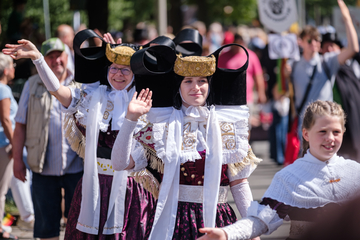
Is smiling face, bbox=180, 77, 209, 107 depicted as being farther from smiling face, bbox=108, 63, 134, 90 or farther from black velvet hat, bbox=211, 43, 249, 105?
smiling face, bbox=108, 63, 134, 90

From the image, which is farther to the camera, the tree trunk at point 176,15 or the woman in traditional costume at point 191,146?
the tree trunk at point 176,15

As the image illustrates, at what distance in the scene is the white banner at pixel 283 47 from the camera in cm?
880

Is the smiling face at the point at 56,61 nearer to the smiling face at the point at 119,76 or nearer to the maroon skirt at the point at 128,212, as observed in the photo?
the smiling face at the point at 119,76

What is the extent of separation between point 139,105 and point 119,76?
935 millimetres

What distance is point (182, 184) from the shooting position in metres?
3.17

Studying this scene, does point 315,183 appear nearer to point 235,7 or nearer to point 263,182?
point 263,182

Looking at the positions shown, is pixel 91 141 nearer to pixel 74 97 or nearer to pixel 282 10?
pixel 74 97

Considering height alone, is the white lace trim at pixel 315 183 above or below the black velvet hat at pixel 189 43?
below

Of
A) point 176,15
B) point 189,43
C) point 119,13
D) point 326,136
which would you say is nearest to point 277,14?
point 189,43

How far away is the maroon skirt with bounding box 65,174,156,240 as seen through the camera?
3846 millimetres

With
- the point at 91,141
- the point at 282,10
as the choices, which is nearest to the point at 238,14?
the point at 282,10

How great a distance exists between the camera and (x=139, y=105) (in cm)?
301

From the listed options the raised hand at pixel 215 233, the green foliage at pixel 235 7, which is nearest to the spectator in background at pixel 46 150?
the raised hand at pixel 215 233

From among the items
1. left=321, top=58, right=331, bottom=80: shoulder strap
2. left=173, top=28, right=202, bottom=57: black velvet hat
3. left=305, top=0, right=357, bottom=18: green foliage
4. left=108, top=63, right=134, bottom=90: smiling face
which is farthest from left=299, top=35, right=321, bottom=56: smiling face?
left=305, top=0, right=357, bottom=18: green foliage
